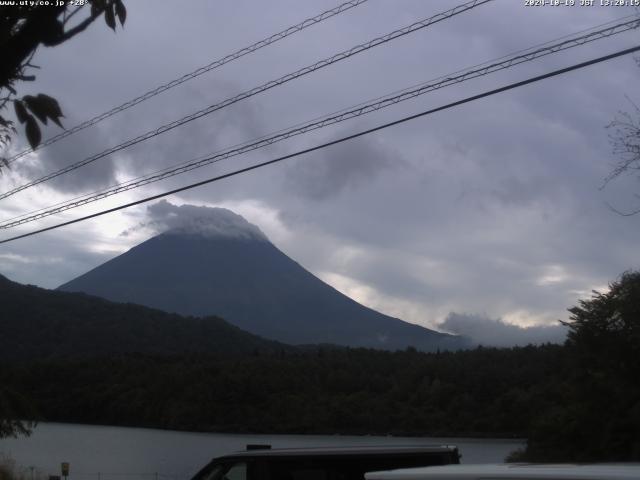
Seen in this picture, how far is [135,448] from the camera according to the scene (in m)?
43.9

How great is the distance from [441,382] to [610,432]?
1240 cm

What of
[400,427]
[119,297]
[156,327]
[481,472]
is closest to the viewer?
[481,472]

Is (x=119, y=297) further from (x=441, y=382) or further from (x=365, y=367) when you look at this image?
(x=441, y=382)

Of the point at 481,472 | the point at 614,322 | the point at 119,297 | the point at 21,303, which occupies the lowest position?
the point at 481,472

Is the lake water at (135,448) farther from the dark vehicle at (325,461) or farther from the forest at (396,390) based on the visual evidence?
the dark vehicle at (325,461)

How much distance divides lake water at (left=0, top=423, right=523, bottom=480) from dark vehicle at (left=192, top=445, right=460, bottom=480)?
15876mm

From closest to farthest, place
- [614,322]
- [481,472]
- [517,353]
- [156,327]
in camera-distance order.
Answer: [481,472] < [614,322] < [517,353] < [156,327]

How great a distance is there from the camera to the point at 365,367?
2311 inches

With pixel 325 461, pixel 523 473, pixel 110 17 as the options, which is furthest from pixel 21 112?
pixel 325 461

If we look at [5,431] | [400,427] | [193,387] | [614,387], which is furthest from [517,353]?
[5,431]

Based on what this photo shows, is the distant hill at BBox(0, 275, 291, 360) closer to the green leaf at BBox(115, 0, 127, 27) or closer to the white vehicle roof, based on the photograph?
the white vehicle roof

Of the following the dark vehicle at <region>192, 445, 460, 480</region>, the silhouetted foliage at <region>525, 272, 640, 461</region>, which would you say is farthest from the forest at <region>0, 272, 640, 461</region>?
the dark vehicle at <region>192, 445, 460, 480</region>

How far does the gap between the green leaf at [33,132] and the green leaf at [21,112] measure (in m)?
0.03

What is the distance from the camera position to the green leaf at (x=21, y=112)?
13.9 ft
